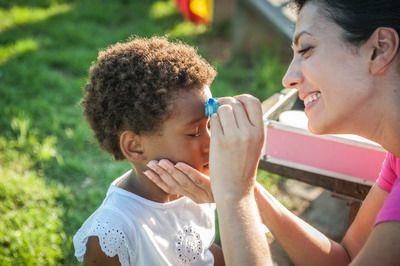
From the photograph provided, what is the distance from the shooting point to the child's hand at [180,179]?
1.90 metres

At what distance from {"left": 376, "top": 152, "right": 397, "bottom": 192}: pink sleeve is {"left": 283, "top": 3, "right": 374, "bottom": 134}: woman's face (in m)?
0.23

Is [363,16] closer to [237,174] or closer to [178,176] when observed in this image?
[237,174]

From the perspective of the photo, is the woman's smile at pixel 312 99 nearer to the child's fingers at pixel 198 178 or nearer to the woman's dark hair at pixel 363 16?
the woman's dark hair at pixel 363 16

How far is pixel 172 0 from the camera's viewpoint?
712 cm

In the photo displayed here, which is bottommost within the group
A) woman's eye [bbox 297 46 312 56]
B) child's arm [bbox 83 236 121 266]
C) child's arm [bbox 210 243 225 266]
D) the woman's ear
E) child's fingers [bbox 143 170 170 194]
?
child's arm [bbox 210 243 225 266]

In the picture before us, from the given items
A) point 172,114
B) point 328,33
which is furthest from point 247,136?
point 328,33

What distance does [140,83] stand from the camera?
1922 mm

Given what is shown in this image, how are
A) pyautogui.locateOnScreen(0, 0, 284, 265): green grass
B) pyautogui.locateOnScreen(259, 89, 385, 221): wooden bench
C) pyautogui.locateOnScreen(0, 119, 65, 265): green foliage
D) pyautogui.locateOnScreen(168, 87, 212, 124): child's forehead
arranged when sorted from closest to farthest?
pyautogui.locateOnScreen(168, 87, 212, 124): child's forehead → pyautogui.locateOnScreen(259, 89, 385, 221): wooden bench → pyautogui.locateOnScreen(0, 119, 65, 265): green foliage → pyautogui.locateOnScreen(0, 0, 284, 265): green grass

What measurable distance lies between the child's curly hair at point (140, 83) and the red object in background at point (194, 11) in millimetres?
4555

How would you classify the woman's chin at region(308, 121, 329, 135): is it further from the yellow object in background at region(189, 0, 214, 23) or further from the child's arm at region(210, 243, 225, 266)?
the yellow object in background at region(189, 0, 214, 23)

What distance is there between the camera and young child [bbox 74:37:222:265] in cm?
192

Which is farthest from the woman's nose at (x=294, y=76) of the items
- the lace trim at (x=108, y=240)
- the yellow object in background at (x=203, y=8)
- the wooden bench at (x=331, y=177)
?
the yellow object in background at (x=203, y=8)

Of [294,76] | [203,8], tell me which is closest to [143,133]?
[294,76]

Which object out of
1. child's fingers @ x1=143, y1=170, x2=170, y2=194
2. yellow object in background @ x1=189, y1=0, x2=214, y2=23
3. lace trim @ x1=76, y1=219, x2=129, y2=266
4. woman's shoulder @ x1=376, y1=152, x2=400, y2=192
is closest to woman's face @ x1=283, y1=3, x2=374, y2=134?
woman's shoulder @ x1=376, y1=152, x2=400, y2=192
